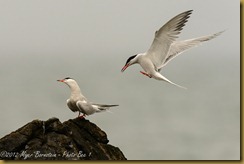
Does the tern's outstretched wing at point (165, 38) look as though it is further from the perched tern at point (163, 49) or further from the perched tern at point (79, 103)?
the perched tern at point (79, 103)

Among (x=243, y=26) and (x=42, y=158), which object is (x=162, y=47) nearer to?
(x=243, y=26)

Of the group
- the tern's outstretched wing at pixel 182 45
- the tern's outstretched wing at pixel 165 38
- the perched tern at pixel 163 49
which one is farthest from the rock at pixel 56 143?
the tern's outstretched wing at pixel 182 45

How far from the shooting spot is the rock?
632cm

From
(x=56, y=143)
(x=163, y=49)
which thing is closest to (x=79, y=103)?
(x=56, y=143)

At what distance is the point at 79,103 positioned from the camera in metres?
7.12

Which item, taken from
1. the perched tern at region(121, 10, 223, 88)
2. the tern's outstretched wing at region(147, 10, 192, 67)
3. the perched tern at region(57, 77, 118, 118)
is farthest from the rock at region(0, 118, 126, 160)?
the tern's outstretched wing at region(147, 10, 192, 67)

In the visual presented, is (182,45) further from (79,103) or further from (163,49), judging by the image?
(79,103)

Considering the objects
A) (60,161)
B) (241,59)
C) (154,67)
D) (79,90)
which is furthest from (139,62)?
(60,161)

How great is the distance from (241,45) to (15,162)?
4.20 metres

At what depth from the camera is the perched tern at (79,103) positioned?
23.4ft

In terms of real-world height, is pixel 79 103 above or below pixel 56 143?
above

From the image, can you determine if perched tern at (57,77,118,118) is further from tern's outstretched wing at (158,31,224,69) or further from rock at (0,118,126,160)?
tern's outstretched wing at (158,31,224,69)

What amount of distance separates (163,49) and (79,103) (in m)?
1.80

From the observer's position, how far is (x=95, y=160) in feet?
21.5
